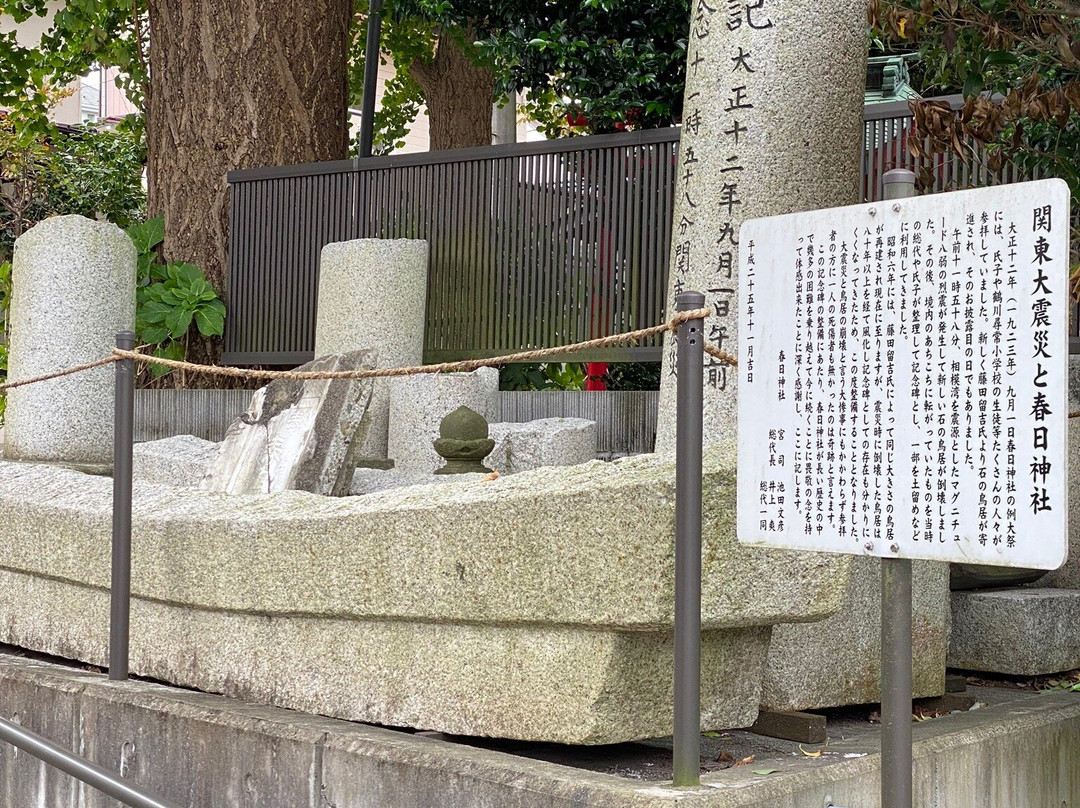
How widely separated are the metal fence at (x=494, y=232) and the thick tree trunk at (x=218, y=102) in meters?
0.35

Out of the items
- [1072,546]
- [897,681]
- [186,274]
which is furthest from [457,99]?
[897,681]

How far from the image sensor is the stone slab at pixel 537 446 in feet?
23.1

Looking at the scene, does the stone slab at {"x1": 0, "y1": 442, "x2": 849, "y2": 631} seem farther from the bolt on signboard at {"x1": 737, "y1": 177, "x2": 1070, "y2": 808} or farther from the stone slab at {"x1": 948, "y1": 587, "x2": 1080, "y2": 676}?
the stone slab at {"x1": 948, "y1": 587, "x2": 1080, "y2": 676}

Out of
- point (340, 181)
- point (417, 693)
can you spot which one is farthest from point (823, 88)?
point (340, 181)

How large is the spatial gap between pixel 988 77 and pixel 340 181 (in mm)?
5088

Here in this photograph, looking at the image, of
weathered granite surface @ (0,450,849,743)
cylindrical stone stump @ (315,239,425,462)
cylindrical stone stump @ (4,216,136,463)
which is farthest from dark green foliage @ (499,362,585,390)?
weathered granite surface @ (0,450,849,743)

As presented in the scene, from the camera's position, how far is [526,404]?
26.7 feet

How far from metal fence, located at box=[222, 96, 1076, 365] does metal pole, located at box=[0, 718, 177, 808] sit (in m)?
4.74

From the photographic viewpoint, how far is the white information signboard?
2.51 m

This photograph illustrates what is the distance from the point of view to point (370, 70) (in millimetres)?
10922

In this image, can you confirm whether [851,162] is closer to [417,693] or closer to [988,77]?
[988,77]

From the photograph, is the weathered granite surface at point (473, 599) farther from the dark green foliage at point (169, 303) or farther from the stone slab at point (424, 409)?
the dark green foliage at point (169, 303)

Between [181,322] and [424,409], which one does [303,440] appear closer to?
[424,409]

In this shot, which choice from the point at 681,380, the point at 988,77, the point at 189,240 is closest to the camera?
the point at 681,380
